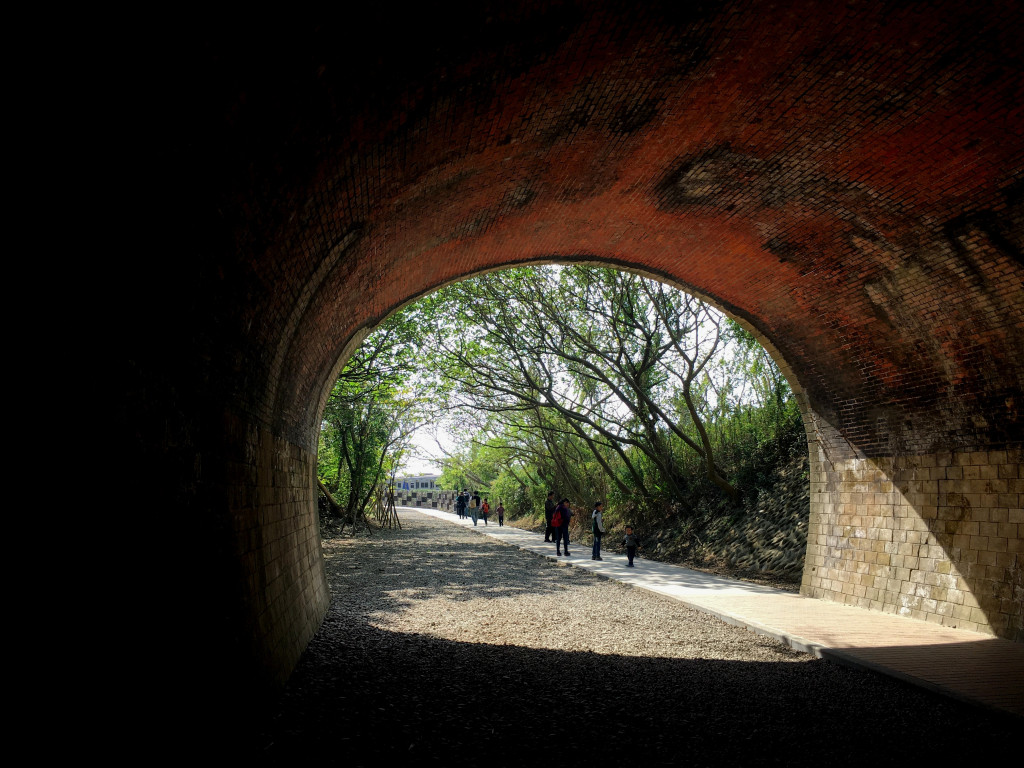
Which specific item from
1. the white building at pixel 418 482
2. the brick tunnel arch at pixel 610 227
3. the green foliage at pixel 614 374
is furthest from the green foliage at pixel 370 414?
the white building at pixel 418 482

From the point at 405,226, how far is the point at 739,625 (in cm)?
563

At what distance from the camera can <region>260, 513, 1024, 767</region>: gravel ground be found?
3.80m

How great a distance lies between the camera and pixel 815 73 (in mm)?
5184

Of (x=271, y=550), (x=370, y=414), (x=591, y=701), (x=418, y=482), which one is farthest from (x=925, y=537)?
(x=418, y=482)

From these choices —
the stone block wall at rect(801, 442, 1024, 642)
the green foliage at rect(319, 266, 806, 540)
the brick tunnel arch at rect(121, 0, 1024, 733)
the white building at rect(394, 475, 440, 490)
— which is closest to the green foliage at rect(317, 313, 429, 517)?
the green foliage at rect(319, 266, 806, 540)

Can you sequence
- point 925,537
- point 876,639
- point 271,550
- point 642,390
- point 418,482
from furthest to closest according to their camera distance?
1. point 418,482
2. point 642,390
3. point 925,537
4. point 876,639
5. point 271,550

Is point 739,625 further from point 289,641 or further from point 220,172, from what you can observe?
point 220,172

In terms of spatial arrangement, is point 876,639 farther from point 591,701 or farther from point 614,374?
point 614,374

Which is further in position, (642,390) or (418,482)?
(418,482)

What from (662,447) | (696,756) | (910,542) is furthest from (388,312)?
(662,447)

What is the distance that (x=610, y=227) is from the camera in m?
8.34

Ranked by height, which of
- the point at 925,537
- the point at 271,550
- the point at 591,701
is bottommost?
the point at 591,701

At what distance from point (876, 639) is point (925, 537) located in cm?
212

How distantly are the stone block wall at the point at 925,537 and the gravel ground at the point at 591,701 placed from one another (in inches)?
102
